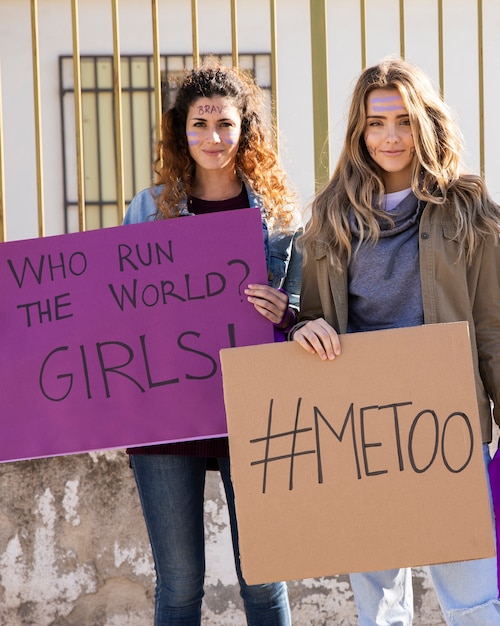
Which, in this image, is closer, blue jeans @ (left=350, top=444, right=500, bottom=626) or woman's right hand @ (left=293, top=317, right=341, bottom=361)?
woman's right hand @ (left=293, top=317, right=341, bottom=361)

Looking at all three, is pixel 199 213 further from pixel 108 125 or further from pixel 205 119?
pixel 108 125

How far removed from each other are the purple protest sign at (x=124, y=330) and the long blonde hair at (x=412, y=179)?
0.22 metres

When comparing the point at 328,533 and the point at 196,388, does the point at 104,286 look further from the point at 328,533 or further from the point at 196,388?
the point at 328,533

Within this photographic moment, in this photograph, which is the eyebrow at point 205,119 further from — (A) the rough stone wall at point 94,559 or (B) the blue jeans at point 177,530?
(A) the rough stone wall at point 94,559

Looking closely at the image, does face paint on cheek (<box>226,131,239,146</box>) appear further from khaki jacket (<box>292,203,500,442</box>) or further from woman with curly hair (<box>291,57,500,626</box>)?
khaki jacket (<box>292,203,500,442</box>)

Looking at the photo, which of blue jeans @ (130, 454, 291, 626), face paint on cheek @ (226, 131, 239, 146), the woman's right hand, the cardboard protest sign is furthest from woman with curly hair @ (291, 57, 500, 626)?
blue jeans @ (130, 454, 291, 626)

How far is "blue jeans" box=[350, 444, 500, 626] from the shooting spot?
253cm

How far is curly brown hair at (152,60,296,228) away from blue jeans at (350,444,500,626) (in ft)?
3.20

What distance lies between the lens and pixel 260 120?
10.1 feet

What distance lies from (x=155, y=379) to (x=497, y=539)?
100 centimetres

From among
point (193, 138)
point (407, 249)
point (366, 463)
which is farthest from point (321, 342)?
point (193, 138)

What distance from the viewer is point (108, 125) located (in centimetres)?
641

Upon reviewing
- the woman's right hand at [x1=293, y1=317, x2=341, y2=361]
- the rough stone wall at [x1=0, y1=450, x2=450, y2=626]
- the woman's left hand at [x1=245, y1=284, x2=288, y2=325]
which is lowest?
the rough stone wall at [x1=0, y1=450, x2=450, y2=626]

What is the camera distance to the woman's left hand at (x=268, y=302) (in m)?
2.65
